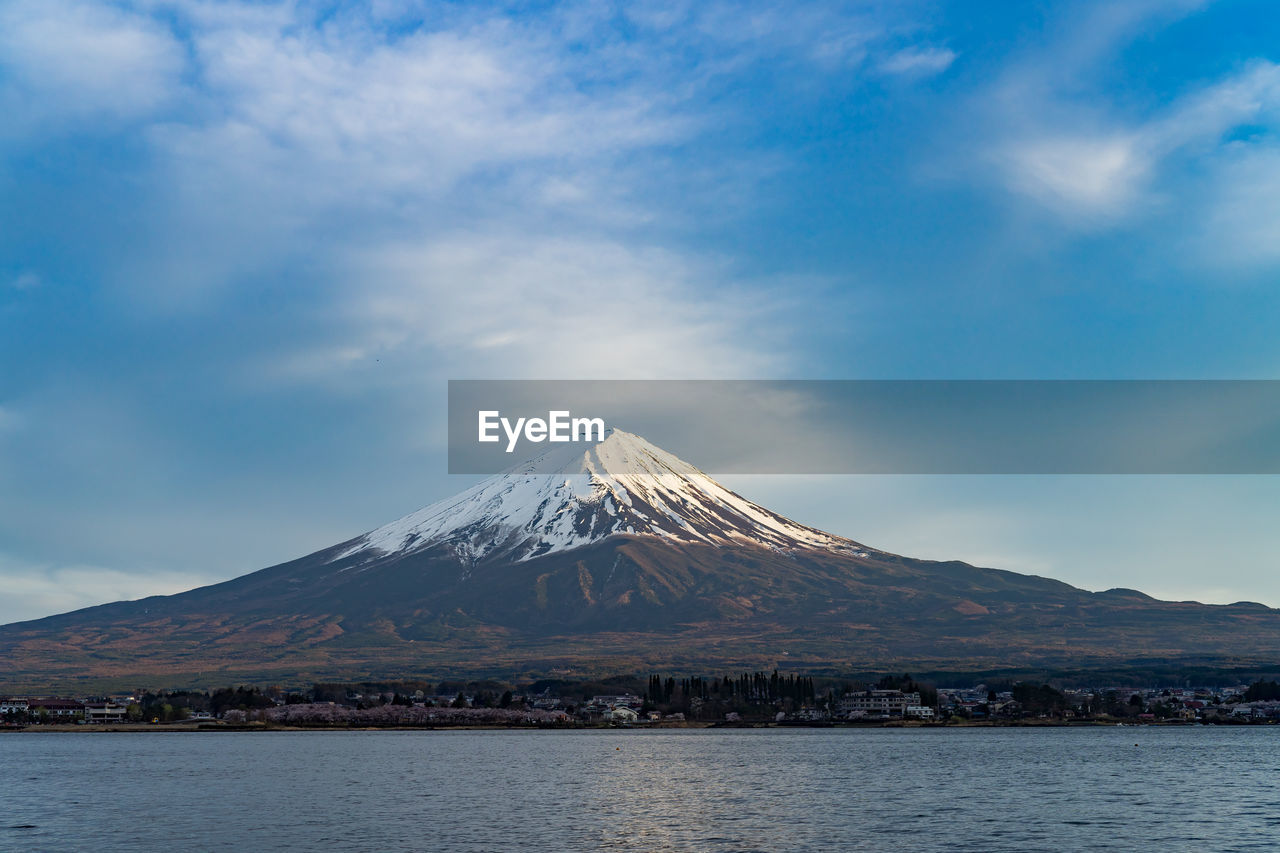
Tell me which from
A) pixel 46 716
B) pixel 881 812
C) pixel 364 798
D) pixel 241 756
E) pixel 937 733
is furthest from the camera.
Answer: pixel 46 716

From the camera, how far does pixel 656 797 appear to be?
69188mm

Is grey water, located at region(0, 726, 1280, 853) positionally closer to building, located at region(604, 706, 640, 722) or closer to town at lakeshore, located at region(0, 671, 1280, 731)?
town at lakeshore, located at region(0, 671, 1280, 731)

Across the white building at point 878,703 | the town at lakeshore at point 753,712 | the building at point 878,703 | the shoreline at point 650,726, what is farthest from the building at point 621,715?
the white building at point 878,703

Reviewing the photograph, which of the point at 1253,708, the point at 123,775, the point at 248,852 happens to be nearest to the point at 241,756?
the point at 123,775

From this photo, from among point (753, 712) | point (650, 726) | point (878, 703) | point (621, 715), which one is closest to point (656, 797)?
point (753, 712)

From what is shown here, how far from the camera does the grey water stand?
51781mm

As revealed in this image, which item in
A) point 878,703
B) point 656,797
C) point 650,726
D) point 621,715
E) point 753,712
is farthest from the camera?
point 878,703

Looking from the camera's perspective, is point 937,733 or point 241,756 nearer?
point 241,756

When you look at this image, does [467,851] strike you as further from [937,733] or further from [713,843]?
[937,733]

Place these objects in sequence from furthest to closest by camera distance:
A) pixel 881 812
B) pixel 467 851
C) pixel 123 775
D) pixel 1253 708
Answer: pixel 1253 708 → pixel 123 775 → pixel 881 812 → pixel 467 851

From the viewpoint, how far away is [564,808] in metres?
64.1

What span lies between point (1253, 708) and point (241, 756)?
139 metres

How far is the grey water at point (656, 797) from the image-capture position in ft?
170

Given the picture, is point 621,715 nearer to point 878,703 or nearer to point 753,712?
point 753,712
